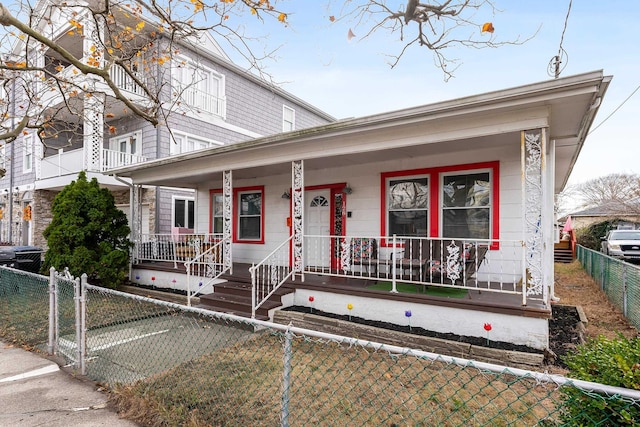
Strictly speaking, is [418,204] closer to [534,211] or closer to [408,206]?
[408,206]

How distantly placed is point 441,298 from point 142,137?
11.5m

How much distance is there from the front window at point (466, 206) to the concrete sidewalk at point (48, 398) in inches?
228

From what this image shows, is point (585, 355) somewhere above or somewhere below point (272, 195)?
below

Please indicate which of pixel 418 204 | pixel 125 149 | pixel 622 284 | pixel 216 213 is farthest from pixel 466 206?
pixel 125 149

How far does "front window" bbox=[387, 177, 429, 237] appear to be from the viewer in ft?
23.0

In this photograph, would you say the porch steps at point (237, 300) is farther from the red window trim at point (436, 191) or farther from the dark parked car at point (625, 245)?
the dark parked car at point (625, 245)

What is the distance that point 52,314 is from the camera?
429 cm

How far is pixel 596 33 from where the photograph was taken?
244 inches

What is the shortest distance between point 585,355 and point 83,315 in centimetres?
429

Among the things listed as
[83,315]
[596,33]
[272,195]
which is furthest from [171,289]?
[596,33]

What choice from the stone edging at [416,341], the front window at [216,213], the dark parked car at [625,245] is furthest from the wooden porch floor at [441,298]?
the dark parked car at [625,245]

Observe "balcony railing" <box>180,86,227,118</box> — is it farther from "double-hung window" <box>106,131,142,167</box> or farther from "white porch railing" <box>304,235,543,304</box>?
"white porch railing" <box>304,235,543,304</box>

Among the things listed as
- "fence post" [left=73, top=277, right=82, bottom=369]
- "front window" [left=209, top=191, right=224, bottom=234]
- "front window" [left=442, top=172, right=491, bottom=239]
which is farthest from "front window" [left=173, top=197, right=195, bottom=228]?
"front window" [left=442, top=172, right=491, bottom=239]

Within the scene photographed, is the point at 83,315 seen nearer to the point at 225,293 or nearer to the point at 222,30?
the point at 225,293
